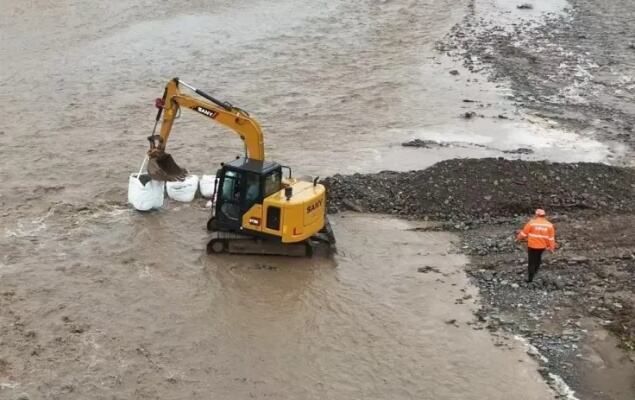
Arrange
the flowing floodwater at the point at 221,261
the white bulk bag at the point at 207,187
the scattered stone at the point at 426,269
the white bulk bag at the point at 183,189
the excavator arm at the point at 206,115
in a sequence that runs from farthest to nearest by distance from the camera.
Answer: the white bulk bag at the point at 207,187 < the white bulk bag at the point at 183,189 < the excavator arm at the point at 206,115 < the scattered stone at the point at 426,269 < the flowing floodwater at the point at 221,261

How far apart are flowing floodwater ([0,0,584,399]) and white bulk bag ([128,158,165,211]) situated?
0.32 m

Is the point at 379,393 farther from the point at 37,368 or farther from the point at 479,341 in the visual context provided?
the point at 37,368

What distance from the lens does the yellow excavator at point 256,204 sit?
13.8m

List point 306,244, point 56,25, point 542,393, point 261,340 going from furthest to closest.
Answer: point 56,25
point 306,244
point 261,340
point 542,393

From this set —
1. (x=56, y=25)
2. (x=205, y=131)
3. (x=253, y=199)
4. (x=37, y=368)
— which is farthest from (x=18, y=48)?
(x=37, y=368)

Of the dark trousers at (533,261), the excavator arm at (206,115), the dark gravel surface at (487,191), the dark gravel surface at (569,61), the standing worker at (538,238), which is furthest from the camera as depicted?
the dark gravel surface at (569,61)

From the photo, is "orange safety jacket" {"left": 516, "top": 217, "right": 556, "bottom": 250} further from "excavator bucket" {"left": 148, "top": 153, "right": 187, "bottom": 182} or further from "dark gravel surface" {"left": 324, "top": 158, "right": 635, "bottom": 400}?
"excavator bucket" {"left": 148, "top": 153, "right": 187, "bottom": 182}

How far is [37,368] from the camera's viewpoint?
1123cm

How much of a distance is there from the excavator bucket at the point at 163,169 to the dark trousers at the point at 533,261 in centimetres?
775

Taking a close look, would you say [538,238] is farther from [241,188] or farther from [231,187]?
[231,187]

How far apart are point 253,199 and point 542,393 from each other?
618cm

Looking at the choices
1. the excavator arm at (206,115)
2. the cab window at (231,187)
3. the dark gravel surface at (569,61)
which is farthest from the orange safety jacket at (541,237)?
the dark gravel surface at (569,61)

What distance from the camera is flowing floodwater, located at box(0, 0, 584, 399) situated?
11.4 metres

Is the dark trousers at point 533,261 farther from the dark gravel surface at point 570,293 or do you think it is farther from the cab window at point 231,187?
the cab window at point 231,187
